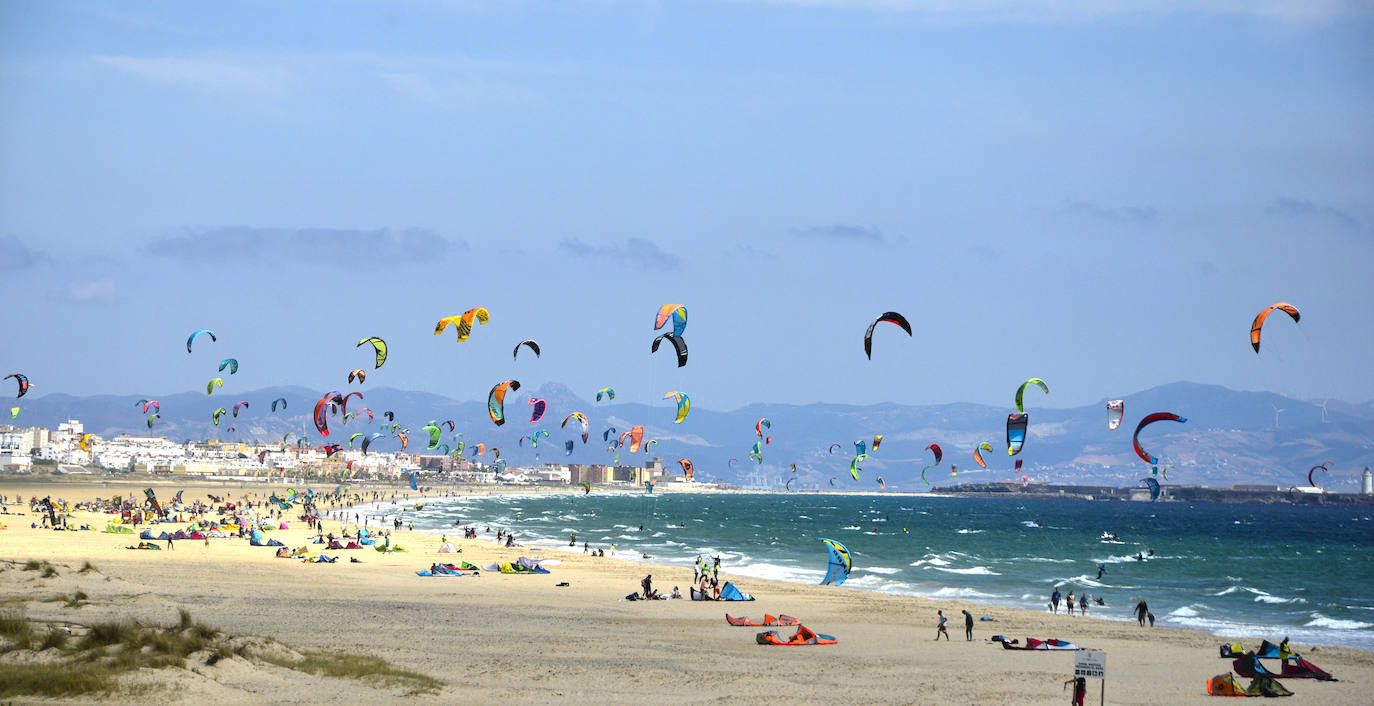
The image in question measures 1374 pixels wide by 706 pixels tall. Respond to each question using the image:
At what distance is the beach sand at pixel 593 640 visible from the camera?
706 inches

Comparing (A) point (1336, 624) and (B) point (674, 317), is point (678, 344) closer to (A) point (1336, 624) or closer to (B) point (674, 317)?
(B) point (674, 317)

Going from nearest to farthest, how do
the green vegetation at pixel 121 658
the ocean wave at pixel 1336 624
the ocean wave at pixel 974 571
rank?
the green vegetation at pixel 121 658
the ocean wave at pixel 1336 624
the ocean wave at pixel 974 571

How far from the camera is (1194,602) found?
36.2 metres

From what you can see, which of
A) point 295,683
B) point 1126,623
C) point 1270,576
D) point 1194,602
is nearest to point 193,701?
point 295,683

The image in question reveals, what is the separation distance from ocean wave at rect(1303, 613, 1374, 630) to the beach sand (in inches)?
179

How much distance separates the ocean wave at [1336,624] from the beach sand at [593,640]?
4556 mm

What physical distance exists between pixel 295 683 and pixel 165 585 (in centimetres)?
1464

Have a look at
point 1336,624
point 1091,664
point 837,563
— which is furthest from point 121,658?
point 1336,624

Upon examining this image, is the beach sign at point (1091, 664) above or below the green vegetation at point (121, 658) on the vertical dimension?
above

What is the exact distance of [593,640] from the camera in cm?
2356

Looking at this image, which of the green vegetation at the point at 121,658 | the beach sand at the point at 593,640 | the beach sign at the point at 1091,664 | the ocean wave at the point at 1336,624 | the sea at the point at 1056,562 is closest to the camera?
the green vegetation at the point at 121,658

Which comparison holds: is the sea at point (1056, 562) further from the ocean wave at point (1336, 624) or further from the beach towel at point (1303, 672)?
the beach towel at point (1303, 672)

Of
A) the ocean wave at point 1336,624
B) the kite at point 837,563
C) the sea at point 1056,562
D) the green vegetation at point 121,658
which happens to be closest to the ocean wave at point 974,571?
the sea at point 1056,562

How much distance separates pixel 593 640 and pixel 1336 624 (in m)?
19.3
